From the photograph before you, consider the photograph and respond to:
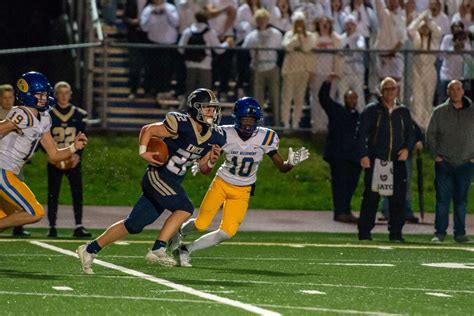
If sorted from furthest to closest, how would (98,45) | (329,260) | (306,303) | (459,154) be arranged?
(98,45) → (459,154) → (329,260) → (306,303)

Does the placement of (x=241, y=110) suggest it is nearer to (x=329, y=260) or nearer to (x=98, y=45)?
(x=329, y=260)

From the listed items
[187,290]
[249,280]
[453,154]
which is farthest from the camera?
[453,154]

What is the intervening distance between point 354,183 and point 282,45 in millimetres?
2890

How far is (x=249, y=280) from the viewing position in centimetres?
1219

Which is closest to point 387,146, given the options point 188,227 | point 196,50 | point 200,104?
point 188,227

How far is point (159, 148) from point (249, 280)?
1558 millimetres

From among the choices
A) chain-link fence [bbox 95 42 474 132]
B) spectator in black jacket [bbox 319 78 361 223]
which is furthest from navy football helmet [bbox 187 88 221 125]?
chain-link fence [bbox 95 42 474 132]

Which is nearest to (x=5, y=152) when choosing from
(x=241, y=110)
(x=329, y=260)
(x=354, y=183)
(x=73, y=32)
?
(x=241, y=110)

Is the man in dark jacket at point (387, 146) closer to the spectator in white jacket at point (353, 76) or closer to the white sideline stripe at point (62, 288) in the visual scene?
the spectator in white jacket at point (353, 76)

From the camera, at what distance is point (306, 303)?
10.6 meters

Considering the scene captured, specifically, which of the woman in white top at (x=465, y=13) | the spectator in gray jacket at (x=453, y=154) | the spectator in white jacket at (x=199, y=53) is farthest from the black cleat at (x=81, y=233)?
the woman in white top at (x=465, y=13)

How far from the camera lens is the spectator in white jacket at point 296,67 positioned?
71.3 feet

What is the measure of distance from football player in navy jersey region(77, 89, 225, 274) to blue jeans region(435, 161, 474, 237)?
4740 millimetres

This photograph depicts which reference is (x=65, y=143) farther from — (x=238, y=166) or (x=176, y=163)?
(x=176, y=163)
